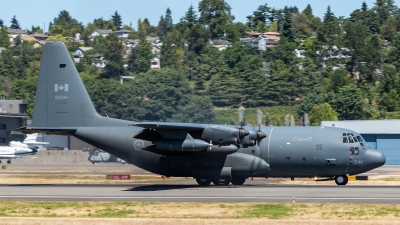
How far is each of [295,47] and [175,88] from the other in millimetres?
87199

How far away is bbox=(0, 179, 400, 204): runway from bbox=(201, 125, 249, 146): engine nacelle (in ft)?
8.17

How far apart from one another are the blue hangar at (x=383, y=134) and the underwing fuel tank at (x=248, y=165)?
3109cm

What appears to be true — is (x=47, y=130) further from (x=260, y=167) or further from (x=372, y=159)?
(x=372, y=159)

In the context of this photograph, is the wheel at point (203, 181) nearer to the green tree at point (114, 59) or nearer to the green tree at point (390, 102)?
the green tree at point (390, 102)

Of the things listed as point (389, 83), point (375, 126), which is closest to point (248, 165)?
point (375, 126)

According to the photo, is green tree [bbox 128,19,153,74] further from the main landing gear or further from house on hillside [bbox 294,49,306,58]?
the main landing gear

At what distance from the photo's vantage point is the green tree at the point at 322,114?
84.5 metres

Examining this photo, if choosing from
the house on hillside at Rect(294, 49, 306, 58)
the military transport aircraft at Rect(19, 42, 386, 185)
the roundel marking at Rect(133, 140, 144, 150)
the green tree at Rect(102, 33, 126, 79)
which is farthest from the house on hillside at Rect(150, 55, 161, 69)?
the roundel marking at Rect(133, 140, 144, 150)

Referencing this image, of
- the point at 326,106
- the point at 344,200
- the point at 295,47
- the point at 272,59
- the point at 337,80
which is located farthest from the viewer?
the point at 295,47

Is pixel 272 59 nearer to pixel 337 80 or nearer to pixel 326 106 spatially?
pixel 337 80

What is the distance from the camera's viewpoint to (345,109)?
93.2 m

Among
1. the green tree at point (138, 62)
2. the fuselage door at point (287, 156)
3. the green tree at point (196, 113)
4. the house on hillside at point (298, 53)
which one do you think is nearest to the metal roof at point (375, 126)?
the green tree at point (196, 113)

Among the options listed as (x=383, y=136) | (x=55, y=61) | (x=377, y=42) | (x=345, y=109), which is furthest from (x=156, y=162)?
(x=377, y=42)

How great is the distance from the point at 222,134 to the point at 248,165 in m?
2.27
